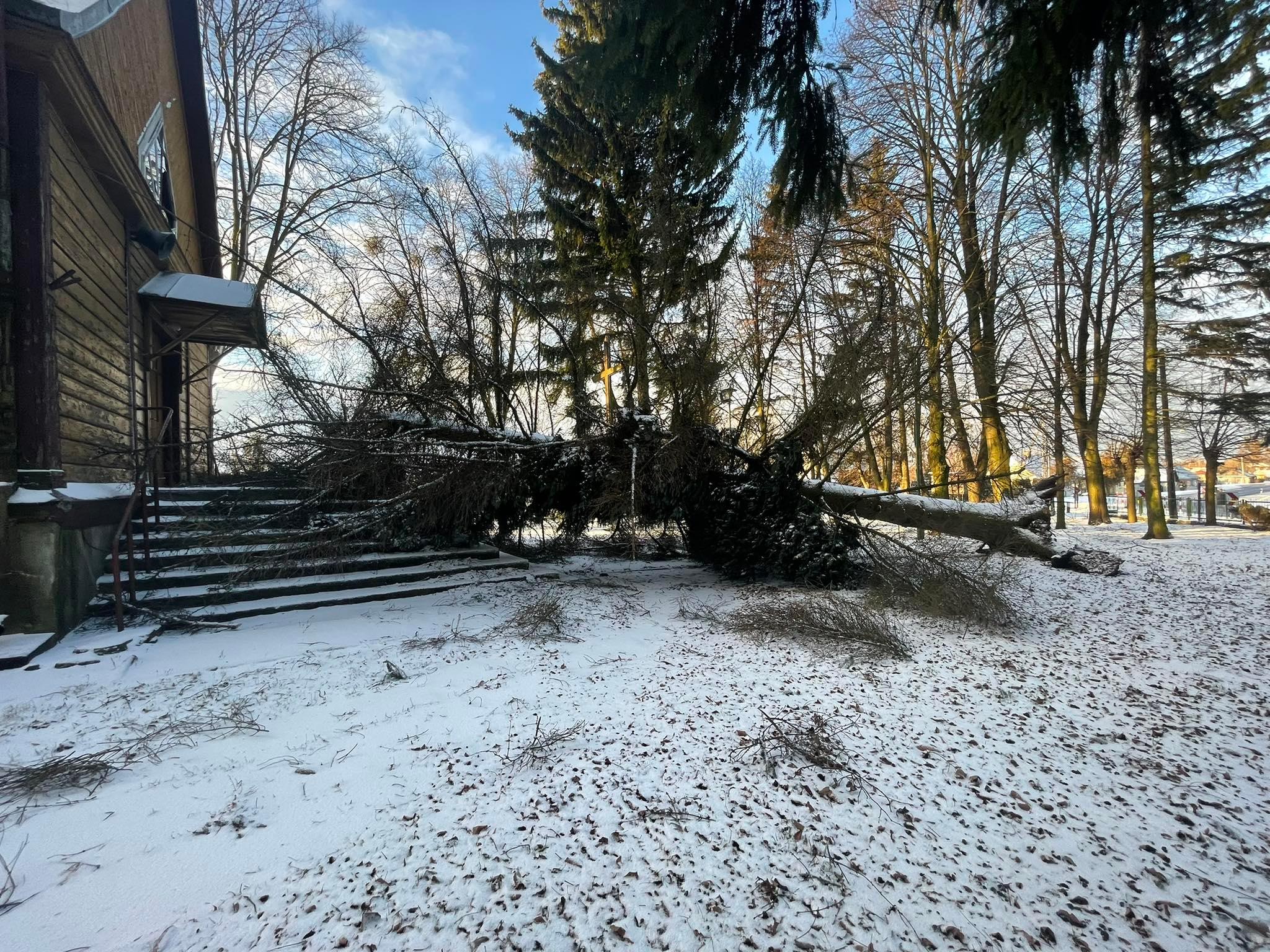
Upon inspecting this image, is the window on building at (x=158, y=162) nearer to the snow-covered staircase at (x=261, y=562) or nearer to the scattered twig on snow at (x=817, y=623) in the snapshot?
the snow-covered staircase at (x=261, y=562)

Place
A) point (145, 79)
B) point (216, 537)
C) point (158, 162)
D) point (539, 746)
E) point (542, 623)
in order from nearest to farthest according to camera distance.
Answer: point (539, 746), point (542, 623), point (216, 537), point (145, 79), point (158, 162)

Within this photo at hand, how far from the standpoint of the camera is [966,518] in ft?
27.0

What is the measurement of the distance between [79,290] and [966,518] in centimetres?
1138

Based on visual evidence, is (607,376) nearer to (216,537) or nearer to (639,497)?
(639,497)

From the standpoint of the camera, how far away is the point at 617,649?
4812 mm

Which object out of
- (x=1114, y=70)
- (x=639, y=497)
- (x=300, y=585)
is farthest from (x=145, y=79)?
(x=1114, y=70)

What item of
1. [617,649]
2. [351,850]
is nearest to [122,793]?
[351,850]

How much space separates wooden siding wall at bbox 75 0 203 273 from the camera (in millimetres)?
6465

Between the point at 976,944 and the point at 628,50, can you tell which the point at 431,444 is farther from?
the point at 976,944

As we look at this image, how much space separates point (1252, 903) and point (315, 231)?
2050 centimetres

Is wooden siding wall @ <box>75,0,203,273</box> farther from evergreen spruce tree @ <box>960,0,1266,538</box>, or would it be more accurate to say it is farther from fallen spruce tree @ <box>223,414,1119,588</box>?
evergreen spruce tree @ <box>960,0,1266,538</box>

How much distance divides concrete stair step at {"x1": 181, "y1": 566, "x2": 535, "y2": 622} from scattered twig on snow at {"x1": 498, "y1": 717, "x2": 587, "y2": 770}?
379cm

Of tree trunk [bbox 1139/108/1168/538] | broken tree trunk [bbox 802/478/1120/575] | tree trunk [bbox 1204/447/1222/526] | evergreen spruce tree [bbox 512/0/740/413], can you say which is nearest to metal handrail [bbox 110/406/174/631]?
evergreen spruce tree [bbox 512/0/740/413]

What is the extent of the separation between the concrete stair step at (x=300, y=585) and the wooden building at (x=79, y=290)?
0.63 meters
